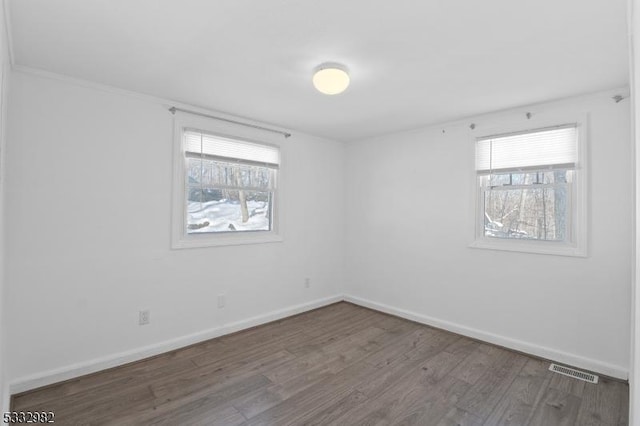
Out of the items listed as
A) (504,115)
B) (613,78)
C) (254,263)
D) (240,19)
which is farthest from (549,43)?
(254,263)

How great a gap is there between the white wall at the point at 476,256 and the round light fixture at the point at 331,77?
1872 mm

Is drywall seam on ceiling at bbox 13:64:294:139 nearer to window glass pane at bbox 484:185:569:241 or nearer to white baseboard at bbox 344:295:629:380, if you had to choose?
window glass pane at bbox 484:185:569:241

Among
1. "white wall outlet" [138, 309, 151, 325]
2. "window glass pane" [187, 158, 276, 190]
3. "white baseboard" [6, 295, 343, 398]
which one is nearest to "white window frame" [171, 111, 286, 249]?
"window glass pane" [187, 158, 276, 190]

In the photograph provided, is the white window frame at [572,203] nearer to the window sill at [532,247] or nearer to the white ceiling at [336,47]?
the window sill at [532,247]

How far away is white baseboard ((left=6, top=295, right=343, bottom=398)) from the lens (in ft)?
7.79

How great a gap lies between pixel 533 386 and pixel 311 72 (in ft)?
9.75

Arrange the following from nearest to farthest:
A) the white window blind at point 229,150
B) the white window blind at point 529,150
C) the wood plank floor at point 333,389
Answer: the wood plank floor at point 333,389
the white window blind at point 529,150
the white window blind at point 229,150

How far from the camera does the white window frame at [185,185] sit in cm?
311

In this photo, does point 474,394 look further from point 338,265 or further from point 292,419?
point 338,265

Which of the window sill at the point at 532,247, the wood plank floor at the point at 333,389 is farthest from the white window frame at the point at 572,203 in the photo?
the wood plank floor at the point at 333,389

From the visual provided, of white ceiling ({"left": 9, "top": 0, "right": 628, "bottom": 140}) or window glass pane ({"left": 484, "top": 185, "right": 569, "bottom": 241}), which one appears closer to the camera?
white ceiling ({"left": 9, "top": 0, "right": 628, "bottom": 140})

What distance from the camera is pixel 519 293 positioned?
3166mm

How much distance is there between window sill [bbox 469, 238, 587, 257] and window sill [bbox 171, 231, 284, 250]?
2.29 metres

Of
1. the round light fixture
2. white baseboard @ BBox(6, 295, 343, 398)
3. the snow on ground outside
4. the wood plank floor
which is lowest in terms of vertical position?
the wood plank floor
